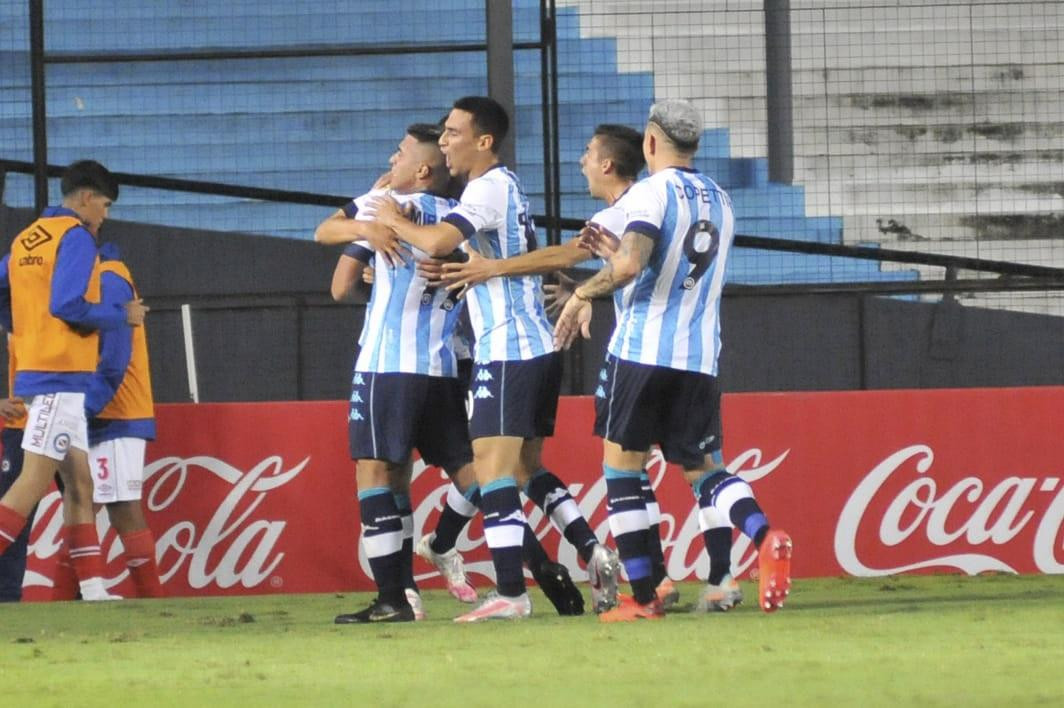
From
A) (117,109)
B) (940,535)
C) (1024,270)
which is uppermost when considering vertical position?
(117,109)

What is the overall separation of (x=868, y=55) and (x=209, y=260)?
13.4ft

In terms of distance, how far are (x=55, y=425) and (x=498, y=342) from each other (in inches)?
98.4

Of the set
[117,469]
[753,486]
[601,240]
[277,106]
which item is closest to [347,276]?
[601,240]

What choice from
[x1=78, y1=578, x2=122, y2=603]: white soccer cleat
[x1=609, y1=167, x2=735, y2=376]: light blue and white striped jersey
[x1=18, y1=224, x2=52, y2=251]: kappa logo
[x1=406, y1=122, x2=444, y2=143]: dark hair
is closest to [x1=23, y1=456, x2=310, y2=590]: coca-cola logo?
[x1=78, y1=578, x2=122, y2=603]: white soccer cleat

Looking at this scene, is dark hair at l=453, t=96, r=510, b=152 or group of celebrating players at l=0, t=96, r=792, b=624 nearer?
group of celebrating players at l=0, t=96, r=792, b=624

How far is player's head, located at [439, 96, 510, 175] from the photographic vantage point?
6.82 meters

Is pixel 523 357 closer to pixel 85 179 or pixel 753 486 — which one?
pixel 753 486

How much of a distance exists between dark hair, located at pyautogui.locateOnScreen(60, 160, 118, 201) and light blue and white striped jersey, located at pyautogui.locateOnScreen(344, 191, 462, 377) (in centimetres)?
205

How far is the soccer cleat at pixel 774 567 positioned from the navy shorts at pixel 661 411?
46 centimetres

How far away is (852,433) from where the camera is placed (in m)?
9.11

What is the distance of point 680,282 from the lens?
6.63 meters

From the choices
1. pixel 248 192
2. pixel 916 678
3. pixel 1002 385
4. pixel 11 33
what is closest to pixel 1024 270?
pixel 1002 385

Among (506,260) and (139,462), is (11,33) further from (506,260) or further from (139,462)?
(506,260)

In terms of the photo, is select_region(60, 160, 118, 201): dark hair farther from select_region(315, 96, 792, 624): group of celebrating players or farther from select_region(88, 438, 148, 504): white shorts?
select_region(315, 96, 792, 624): group of celebrating players
